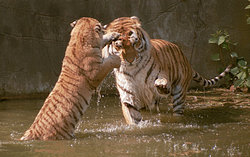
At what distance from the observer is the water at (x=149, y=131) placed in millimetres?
4266

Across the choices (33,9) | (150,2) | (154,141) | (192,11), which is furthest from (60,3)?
(154,141)

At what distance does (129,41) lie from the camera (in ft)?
18.8

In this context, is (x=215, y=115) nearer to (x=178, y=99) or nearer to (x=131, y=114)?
(x=178, y=99)

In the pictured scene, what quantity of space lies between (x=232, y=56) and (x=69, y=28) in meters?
3.16

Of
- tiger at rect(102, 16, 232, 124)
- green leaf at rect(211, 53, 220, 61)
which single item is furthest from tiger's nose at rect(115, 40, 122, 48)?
green leaf at rect(211, 53, 220, 61)

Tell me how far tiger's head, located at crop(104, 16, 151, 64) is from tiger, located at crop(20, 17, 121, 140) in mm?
465

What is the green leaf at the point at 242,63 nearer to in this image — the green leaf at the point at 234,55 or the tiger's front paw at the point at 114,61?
the green leaf at the point at 234,55

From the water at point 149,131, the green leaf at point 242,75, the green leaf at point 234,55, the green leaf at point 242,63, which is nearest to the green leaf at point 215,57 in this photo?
the green leaf at point 234,55

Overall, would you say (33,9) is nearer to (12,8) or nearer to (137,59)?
(12,8)

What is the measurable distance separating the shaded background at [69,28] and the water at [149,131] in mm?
602

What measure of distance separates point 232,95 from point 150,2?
243 cm

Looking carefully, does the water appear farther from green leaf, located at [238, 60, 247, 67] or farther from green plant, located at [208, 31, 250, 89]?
green leaf, located at [238, 60, 247, 67]

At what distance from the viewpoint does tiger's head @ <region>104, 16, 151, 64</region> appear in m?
5.70

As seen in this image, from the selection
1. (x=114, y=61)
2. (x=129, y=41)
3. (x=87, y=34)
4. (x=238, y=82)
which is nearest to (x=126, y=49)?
(x=129, y=41)
